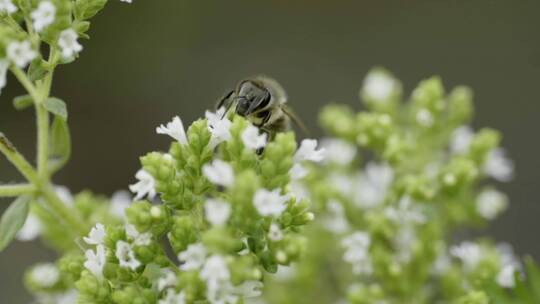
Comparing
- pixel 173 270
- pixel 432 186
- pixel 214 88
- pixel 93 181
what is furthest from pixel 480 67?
pixel 173 270

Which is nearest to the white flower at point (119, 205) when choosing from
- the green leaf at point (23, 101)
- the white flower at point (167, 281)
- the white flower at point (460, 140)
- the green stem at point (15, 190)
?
the green stem at point (15, 190)

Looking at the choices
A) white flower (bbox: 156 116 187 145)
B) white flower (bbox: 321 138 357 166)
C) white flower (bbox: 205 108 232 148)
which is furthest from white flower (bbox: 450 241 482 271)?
white flower (bbox: 156 116 187 145)

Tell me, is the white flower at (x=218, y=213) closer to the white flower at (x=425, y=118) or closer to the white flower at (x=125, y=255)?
the white flower at (x=125, y=255)

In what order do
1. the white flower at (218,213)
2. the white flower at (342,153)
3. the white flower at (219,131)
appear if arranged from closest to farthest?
the white flower at (218,213) → the white flower at (219,131) → the white flower at (342,153)

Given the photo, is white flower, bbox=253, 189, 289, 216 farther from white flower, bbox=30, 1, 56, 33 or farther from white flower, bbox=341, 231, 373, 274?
white flower, bbox=341, 231, 373, 274

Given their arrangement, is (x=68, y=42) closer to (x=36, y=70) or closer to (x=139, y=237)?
(x=36, y=70)

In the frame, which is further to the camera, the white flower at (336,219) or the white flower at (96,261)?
the white flower at (336,219)

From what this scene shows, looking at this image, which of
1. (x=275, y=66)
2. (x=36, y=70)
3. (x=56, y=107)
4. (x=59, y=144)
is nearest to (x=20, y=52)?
(x=36, y=70)
